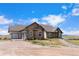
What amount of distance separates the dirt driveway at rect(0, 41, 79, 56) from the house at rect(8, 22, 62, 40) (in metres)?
0.10

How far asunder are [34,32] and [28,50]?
0.26 m

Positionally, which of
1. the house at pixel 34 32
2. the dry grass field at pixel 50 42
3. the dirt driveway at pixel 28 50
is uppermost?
the house at pixel 34 32

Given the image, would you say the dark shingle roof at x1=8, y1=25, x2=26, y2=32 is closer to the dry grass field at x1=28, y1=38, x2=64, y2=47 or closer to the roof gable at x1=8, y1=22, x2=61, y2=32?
the roof gable at x1=8, y1=22, x2=61, y2=32

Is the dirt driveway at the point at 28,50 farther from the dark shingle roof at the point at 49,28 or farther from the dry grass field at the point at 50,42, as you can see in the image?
the dark shingle roof at the point at 49,28

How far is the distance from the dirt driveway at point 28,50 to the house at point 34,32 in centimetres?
10

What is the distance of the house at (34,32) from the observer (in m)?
5.15

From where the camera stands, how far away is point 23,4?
509 cm

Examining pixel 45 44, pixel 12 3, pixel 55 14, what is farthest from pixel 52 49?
pixel 12 3

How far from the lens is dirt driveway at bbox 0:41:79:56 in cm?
508

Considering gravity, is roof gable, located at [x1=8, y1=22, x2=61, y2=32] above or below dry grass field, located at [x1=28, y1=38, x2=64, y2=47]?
above

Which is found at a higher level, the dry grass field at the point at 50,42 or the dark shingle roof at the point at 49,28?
the dark shingle roof at the point at 49,28

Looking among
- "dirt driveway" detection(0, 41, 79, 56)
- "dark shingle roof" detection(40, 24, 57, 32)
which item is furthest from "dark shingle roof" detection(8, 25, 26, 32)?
"dark shingle roof" detection(40, 24, 57, 32)

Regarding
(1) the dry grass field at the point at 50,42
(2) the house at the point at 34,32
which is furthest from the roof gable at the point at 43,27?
(1) the dry grass field at the point at 50,42

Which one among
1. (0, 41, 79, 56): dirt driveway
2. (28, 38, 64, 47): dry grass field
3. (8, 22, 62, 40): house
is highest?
(8, 22, 62, 40): house
